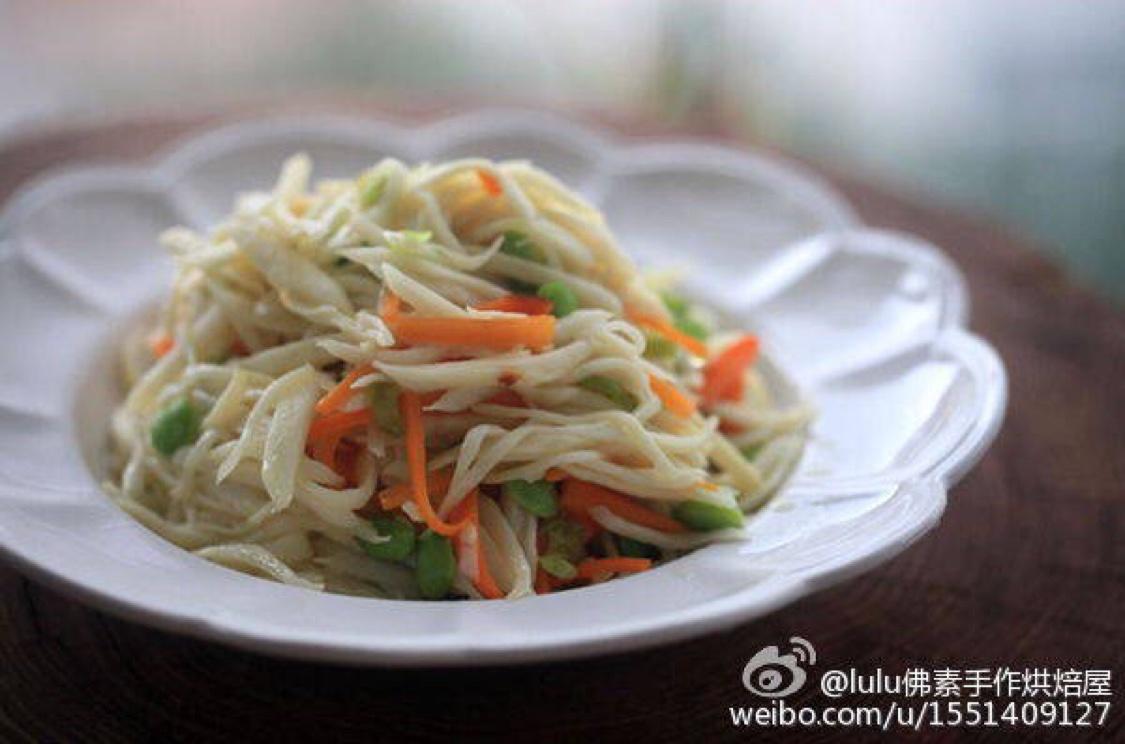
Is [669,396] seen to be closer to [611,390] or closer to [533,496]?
[611,390]

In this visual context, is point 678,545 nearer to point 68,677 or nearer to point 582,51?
point 68,677

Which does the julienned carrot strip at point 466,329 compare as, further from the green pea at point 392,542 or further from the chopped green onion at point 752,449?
the chopped green onion at point 752,449

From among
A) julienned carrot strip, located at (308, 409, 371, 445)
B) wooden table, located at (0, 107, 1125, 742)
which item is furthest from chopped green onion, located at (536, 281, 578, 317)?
wooden table, located at (0, 107, 1125, 742)

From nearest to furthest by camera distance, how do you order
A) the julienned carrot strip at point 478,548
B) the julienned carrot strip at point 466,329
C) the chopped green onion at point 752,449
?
the julienned carrot strip at point 478,548
the julienned carrot strip at point 466,329
the chopped green onion at point 752,449

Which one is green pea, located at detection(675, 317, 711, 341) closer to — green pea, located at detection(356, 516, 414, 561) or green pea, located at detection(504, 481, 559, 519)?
green pea, located at detection(504, 481, 559, 519)

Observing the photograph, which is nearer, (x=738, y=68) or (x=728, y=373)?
(x=728, y=373)

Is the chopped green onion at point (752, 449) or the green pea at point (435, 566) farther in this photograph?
the chopped green onion at point (752, 449)

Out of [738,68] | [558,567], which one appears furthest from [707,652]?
[738,68]

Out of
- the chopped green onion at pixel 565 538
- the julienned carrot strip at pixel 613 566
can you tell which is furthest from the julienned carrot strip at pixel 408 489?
the julienned carrot strip at pixel 613 566
